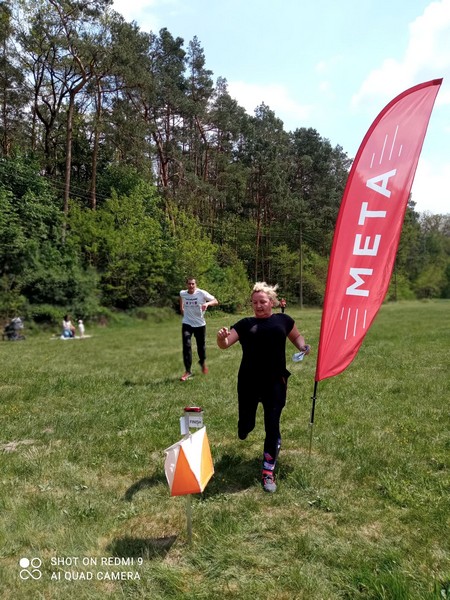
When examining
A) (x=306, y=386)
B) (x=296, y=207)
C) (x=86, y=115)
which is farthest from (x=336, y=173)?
(x=306, y=386)

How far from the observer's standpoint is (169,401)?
690 cm

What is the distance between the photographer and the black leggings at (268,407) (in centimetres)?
399

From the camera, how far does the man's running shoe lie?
3.78 meters

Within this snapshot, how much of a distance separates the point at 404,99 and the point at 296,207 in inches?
1771

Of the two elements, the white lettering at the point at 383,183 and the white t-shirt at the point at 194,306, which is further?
the white t-shirt at the point at 194,306

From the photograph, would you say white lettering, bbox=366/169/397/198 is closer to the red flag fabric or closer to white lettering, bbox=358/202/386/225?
the red flag fabric

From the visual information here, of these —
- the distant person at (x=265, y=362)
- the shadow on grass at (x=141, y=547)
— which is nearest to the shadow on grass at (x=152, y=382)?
the distant person at (x=265, y=362)

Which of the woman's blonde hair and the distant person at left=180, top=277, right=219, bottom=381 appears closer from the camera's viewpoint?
the woman's blonde hair

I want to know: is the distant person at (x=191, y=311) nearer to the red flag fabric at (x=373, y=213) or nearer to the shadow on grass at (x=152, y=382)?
the shadow on grass at (x=152, y=382)

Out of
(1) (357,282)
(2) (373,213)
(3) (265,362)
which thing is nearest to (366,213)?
(2) (373,213)


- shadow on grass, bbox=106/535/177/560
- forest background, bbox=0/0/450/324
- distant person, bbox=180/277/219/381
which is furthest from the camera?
forest background, bbox=0/0/450/324

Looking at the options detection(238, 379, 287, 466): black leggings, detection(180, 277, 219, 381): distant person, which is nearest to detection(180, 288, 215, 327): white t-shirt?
detection(180, 277, 219, 381): distant person

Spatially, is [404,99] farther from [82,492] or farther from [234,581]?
[82,492]

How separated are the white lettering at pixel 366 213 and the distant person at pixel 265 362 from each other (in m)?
1.13
